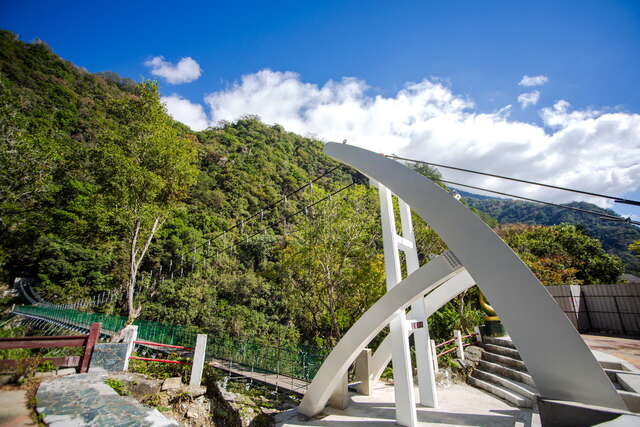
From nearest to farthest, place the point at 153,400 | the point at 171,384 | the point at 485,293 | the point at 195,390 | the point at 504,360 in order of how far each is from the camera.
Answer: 1. the point at 485,293
2. the point at 153,400
3. the point at 171,384
4. the point at 195,390
5. the point at 504,360

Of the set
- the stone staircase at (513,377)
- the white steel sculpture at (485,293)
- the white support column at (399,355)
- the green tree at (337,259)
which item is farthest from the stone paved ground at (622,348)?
the green tree at (337,259)

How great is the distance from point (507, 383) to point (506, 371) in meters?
0.64

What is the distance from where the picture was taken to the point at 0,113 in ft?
34.1

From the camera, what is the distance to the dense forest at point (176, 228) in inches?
408

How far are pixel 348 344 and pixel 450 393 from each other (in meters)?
3.38

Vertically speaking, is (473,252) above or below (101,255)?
below

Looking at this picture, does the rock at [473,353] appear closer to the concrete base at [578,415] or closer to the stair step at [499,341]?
the stair step at [499,341]

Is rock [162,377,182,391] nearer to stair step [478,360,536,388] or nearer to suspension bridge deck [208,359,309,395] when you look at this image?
suspension bridge deck [208,359,309,395]

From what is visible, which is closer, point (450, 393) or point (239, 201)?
point (450, 393)

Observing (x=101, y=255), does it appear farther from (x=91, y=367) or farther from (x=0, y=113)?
(x=91, y=367)

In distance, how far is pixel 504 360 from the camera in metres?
6.57

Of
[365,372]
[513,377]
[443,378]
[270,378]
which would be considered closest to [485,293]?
→ [365,372]

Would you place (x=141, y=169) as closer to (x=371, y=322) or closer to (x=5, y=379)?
(x=5, y=379)

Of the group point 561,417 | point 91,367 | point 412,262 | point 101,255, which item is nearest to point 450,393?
point 412,262
